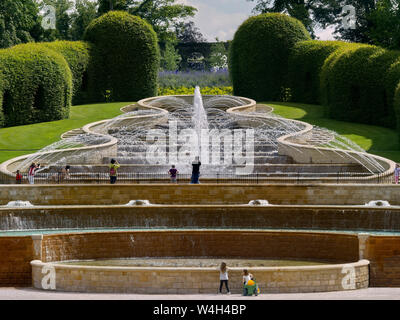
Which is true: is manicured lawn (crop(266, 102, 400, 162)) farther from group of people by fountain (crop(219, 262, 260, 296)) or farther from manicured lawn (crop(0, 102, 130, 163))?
group of people by fountain (crop(219, 262, 260, 296))

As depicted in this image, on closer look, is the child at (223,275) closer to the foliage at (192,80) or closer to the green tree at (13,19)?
the green tree at (13,19)

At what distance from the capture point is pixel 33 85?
4191cm

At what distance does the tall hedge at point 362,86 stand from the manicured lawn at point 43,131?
11.3m

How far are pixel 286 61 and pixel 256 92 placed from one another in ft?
8.07

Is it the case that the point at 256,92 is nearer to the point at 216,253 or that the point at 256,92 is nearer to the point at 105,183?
the point at 105,183

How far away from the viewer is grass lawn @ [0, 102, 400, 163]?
1439 inches

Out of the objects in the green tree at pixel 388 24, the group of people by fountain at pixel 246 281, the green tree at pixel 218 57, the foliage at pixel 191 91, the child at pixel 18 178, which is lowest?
the group of people by fountain at pixel 246 281

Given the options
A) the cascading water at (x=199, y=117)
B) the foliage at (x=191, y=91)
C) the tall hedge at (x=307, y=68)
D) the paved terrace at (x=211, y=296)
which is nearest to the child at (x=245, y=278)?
the paved terrace at (x=211, y=296)

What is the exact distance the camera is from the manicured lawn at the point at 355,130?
3644cm

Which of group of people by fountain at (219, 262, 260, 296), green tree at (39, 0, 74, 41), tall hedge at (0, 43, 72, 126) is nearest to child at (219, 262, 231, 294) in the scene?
group of people by fountain at (219, 262, 260, 296)

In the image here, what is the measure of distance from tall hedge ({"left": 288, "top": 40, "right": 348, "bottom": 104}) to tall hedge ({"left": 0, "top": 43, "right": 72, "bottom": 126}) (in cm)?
1311

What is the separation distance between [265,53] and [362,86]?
10.2 metres

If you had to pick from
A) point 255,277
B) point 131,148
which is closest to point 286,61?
point 131,148

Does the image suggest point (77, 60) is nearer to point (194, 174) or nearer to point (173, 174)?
point (173, 174)
